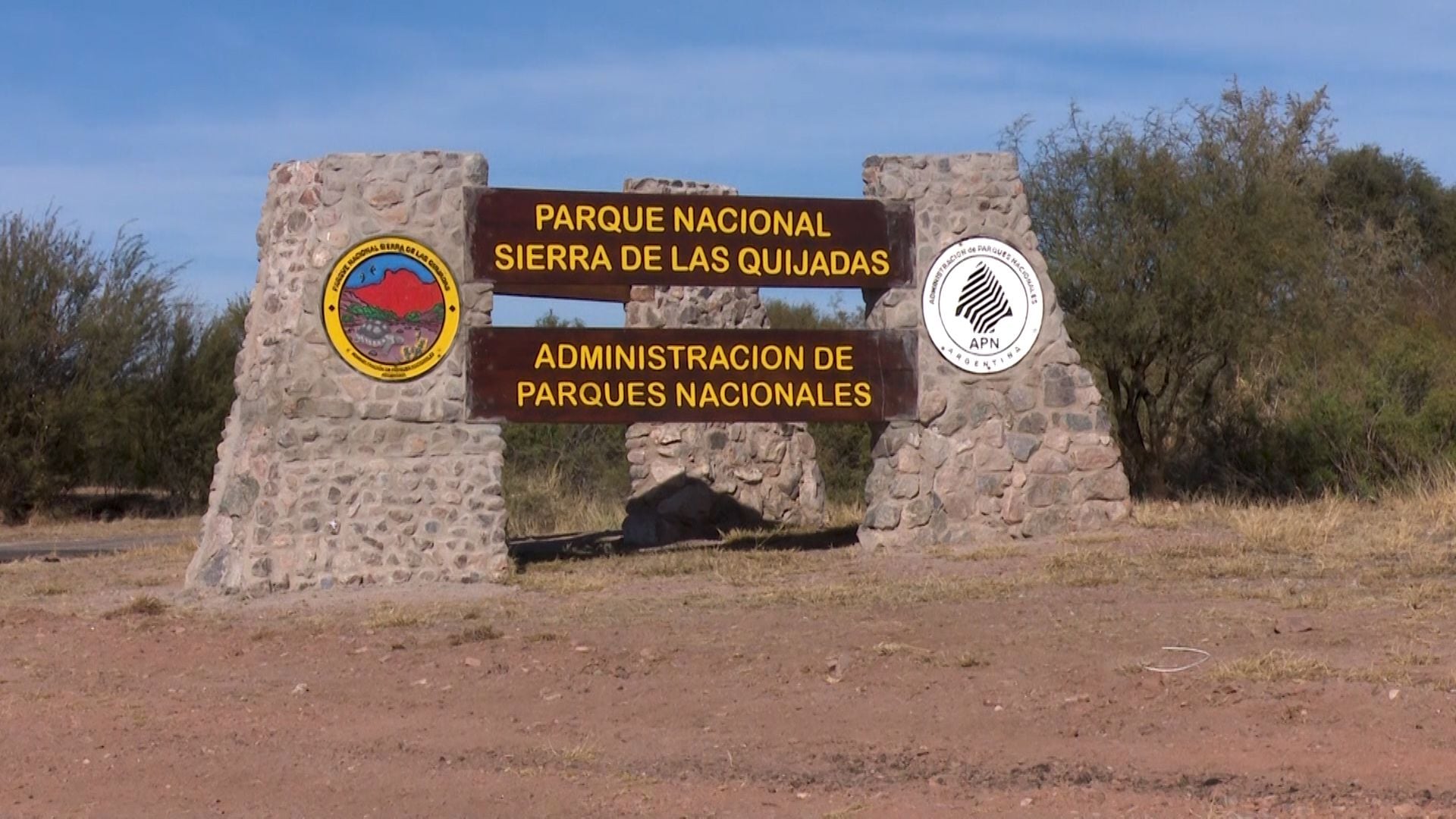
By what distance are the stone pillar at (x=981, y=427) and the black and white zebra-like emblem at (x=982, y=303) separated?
37 cm

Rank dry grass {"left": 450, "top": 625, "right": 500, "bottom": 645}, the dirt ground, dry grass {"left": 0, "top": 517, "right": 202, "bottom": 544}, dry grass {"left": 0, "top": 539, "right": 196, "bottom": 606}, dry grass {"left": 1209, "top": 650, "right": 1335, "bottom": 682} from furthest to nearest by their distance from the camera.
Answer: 1. dry grass {"left": 0, "top": 517, "right": 202, "bottom": 544}
2. dry grass {"left": 0, "top": 539, "right": 196, "bottom": 606}
3. dry grass {"left": 450, "top": 625, "right": 500, "bottom": 645}
4. dry grass {"left": 1209, "top": 650, "right": 1335, "bottom": 682}
5. the dirt ground

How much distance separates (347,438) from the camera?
13.7 meters

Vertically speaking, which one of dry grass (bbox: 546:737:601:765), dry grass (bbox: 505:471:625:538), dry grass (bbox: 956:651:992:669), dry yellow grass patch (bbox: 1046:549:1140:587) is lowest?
dry grass (bbox: 546:737:601:765)

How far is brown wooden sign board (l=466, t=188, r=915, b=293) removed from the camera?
1421cm

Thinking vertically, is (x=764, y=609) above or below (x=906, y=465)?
below

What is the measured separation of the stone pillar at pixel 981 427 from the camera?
1497 centimetres

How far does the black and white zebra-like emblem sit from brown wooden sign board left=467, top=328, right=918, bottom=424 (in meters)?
0.59

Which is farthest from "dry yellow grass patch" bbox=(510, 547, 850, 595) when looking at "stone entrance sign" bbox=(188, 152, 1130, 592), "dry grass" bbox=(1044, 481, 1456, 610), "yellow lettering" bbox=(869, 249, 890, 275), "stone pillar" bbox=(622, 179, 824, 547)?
"yellow lettering" bbox=(869, 249, 890, 275)

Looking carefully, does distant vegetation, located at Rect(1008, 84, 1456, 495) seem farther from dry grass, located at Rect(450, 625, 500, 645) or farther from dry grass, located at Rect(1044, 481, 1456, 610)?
dry grass, located at Rect(450, 625, 500, 645)

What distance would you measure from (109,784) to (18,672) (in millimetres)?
3448

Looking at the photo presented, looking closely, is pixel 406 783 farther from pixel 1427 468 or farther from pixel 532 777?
pixel 1427 468

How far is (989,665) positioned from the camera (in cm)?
955

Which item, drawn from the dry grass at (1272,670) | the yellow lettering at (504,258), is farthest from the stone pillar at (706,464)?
the dry grass at (1272,670)

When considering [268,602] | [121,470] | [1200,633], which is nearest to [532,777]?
[1200,633]
